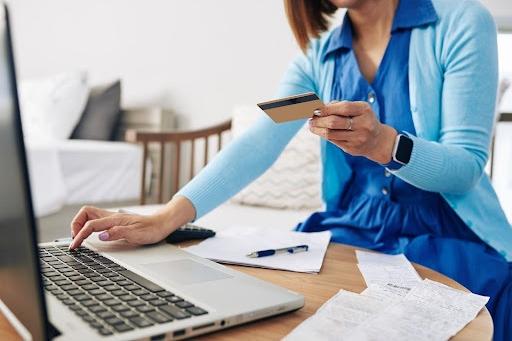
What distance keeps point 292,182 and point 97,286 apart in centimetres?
120

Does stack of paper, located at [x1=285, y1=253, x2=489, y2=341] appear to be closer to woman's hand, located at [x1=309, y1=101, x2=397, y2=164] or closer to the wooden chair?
woman's hand, located at [x1=309, y1=101, x2=397, y2=164]

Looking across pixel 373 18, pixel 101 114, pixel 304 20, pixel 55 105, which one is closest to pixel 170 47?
pixel 101 114

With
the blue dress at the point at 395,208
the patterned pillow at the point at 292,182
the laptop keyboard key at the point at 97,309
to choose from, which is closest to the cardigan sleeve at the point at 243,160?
the blue dress at the point at 395,208

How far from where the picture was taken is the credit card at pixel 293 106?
1.94ft

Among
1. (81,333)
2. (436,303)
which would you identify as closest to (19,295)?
(81,333)

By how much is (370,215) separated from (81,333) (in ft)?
2.25

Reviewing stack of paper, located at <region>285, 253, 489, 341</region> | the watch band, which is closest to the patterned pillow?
the watch band

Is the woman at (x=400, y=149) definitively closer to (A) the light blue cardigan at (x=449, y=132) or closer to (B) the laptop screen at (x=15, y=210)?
(A) the light blue cardigan at (x=449, y=132)

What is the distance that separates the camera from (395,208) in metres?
0.96

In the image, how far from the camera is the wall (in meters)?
2.28

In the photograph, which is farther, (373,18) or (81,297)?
(373,18)

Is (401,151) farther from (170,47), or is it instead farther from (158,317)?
(170,47)

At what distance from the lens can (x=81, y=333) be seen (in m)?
0.40

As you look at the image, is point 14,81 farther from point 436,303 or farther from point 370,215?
point 370,215
